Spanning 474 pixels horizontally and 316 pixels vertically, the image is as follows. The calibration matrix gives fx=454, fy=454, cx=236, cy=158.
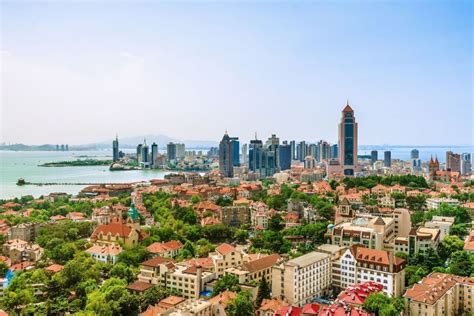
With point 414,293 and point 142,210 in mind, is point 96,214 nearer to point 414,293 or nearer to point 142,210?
point 142,210

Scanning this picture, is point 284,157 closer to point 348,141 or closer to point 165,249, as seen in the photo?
point 348,141

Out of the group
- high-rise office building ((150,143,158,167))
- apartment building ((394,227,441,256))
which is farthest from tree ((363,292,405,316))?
high-rise office building ((150,143,158,167))

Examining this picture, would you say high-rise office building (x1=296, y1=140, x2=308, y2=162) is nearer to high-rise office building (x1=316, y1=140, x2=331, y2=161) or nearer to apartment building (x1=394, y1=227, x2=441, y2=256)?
high-rise office building (x1=316, y1=140, x2=331, y2=161)

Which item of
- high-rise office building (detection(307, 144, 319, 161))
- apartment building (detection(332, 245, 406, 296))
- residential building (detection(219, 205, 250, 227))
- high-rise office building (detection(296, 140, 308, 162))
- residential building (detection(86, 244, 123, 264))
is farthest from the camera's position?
high-rise office building (detection(296, 140, 308, 162))

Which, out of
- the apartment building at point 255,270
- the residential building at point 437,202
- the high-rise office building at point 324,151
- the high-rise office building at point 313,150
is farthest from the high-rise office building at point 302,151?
the apartment building at point 255,270

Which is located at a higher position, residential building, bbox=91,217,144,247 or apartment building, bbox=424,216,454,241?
apartment building, bbox=424,216,454,241

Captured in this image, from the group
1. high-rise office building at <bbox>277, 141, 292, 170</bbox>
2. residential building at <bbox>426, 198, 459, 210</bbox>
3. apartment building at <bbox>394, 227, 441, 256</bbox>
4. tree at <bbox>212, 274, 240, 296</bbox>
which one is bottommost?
tree at <bbox>212, 274, 240, 296</bbox>
